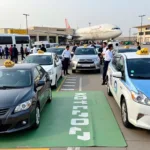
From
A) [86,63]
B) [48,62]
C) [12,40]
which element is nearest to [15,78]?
[48,62]

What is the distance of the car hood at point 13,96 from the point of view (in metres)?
4.33

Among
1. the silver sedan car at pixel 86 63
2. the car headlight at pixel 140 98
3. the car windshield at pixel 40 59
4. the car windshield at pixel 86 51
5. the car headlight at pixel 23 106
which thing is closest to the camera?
the car headlight at pixel 140 98

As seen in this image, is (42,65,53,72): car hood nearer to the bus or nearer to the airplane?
the bus

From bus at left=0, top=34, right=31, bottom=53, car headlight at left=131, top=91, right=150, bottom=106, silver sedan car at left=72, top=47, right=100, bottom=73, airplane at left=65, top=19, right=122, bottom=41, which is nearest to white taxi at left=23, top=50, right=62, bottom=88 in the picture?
silver sedan car at left=72, top=47, right=100, bottom=73

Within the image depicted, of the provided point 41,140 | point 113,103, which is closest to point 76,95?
point 113,103

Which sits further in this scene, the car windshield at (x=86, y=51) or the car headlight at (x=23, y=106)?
the car windshield at (x=86, y=51)

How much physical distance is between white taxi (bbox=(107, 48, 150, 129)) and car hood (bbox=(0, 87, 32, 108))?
212 cm

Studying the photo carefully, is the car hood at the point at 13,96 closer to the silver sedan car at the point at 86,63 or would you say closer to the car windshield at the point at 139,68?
the car windshield at the point at 139,68

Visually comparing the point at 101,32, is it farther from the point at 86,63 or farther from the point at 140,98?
the point at 140,98

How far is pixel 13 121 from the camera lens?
13.9ft

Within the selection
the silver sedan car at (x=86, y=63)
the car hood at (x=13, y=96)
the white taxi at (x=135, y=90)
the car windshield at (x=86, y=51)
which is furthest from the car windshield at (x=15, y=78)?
the car windshield at (x=86, y=51)

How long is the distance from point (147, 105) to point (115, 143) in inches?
37.6

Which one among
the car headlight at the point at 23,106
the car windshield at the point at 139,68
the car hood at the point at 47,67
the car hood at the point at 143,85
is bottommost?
the car headlight at the point at 23,106

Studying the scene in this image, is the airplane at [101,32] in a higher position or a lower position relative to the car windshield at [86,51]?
higher
